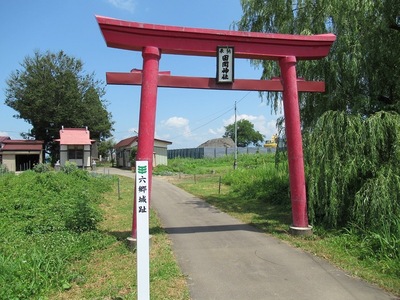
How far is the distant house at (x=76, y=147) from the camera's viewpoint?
34.7m

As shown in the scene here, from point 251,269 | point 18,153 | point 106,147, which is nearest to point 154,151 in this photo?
point 18,153

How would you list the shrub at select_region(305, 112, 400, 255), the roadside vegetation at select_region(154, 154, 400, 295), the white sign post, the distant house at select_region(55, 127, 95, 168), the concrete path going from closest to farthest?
the white sign post → the concrete path → the roadside vegetation at select_region(154, 154, 400, 295) → the shrub at select_region(305, 112, 400, 255) → the distant house at select_region(55, 127, 95, 168)

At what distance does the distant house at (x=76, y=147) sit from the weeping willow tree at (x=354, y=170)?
29798 mm

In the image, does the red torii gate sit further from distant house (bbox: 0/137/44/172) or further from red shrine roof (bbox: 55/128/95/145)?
distant house (bbox: 0/137/44/172)

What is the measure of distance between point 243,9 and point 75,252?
33.4ft

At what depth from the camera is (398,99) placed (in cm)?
944

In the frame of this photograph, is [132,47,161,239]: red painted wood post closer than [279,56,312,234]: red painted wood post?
Yes

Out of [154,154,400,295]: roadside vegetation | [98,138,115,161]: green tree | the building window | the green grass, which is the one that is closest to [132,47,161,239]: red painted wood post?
the green grass

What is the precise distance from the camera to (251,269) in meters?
5.86

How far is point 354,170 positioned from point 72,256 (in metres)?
5.96

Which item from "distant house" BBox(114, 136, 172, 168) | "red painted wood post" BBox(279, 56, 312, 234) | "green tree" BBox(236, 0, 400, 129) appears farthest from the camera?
"distant house" BBox(114, 136, 172, 168)

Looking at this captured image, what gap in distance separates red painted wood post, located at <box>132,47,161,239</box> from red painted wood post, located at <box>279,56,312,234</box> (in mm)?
3037

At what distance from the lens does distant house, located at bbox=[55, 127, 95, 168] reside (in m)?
34.7

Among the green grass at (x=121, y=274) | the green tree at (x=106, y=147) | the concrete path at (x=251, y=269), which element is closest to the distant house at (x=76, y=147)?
the green tree at (x=106, y=147)
